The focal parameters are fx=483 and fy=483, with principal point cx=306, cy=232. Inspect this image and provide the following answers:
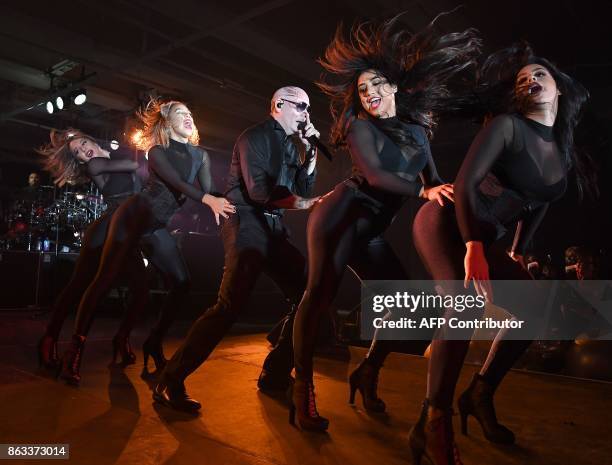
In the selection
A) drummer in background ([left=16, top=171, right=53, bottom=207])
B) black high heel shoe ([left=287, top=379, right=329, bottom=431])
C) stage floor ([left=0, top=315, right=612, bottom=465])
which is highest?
drummer in background ([left=16, top=171, right=53, bottom=207])

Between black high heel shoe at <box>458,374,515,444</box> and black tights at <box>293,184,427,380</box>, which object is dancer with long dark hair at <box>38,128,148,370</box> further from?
black high heel shoe at <box>458,374,515,444</box>

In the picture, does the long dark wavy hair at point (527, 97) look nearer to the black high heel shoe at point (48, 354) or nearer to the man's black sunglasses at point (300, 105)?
the man's black sunglasses at point (300, 105)

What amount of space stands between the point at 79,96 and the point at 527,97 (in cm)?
860

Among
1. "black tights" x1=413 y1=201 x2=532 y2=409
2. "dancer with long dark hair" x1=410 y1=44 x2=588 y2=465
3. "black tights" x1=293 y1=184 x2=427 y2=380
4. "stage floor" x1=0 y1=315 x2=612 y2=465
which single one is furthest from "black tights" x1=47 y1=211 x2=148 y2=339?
"dancer with long dark hair" x1=410 y1=44 x2=588 y2=465

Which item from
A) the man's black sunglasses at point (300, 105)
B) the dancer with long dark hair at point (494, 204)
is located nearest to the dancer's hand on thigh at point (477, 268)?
the dancer with long dark hair at point (494, 204)

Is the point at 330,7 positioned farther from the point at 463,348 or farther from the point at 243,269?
the point at 463,348

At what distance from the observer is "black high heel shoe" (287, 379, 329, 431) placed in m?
2.10

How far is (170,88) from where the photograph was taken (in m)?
9.46

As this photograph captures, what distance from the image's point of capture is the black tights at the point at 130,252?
118 inches

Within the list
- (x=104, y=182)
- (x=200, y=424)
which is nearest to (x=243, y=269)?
(x=200, y=424)

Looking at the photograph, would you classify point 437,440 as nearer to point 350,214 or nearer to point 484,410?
point 484,410

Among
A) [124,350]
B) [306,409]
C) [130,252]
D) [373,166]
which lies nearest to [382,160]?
[373,166]

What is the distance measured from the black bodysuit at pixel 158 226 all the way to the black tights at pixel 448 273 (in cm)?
155

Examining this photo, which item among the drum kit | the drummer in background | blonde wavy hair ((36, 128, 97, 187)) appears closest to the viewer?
blonde wavy hair ((36, 128, 97, 187))
